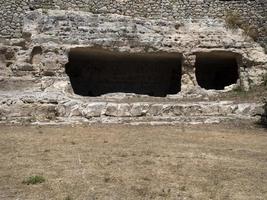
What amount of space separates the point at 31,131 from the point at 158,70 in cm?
1002

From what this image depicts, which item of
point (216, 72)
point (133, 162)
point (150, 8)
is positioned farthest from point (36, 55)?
point (133, 162)

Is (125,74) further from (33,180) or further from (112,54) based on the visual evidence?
(33,180)

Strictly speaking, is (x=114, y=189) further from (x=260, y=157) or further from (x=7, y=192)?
(x=260, y=157)

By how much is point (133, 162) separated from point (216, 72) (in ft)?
48.4

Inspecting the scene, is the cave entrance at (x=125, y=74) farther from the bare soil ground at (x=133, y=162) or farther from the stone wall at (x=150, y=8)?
the bare soil ground at (x=133, y=162)

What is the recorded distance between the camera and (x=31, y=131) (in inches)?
572

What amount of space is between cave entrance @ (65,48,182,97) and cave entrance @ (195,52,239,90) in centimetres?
131

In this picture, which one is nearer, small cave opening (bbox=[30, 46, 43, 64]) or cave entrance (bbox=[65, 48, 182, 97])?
small cave opening (bbox=[30, 46, 43, 64])

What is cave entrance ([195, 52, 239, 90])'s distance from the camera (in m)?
23.5

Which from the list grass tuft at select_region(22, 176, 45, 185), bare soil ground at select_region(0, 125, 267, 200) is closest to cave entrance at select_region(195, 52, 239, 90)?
bare soil ground at select_region(0, 125, 267, 200)

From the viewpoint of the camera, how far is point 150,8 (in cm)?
2261

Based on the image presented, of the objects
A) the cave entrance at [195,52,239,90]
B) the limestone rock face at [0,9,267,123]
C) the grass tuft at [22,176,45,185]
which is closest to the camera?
the grass tuft at [22,176,45,185]

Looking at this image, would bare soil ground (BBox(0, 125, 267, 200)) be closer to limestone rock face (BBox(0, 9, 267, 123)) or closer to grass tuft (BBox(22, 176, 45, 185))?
grass tuft (BBox(22, 176, 45, 185))

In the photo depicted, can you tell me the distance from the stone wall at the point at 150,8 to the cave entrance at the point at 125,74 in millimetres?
2058
